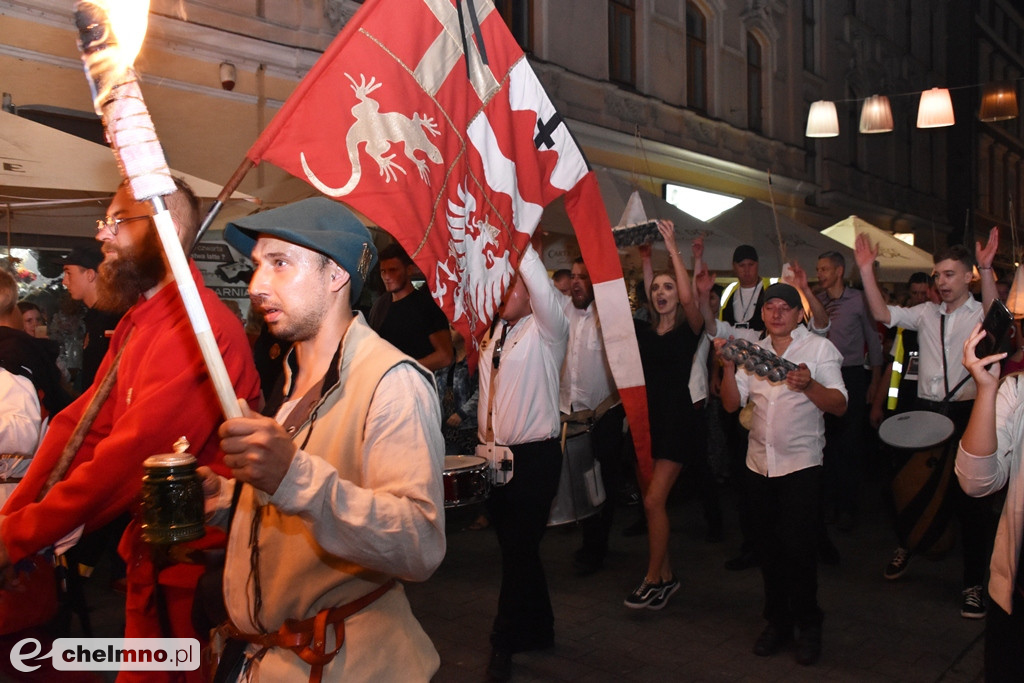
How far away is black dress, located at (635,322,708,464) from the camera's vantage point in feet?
18.9

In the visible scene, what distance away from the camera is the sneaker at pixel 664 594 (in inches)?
229

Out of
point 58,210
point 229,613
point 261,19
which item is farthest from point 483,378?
point 261,19

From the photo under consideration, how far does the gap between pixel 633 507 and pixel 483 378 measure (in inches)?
175

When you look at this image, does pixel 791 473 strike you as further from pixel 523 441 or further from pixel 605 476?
pixel 605 476

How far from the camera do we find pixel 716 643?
522 cm

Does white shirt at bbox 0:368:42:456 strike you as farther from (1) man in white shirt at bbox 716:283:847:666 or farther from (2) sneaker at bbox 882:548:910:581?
(2) sneaker at bbox 882:548:910:581

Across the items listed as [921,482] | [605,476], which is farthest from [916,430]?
[605,476]

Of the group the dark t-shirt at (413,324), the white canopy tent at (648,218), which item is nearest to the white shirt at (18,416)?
the dark t-shirt at (413,324)

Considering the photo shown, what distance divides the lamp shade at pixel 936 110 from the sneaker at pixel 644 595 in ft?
41.2

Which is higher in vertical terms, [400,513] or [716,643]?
[400,513]

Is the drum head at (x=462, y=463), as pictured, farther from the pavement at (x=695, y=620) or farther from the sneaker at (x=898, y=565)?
the sneaker at (x=898, y=565)

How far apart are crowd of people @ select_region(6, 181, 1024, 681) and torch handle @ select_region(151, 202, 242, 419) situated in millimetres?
104

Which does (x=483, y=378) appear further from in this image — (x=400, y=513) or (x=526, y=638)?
(x=400, y=513)

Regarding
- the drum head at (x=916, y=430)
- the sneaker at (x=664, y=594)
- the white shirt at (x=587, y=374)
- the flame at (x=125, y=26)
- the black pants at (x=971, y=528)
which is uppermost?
the flame at (x=125, y=26)
